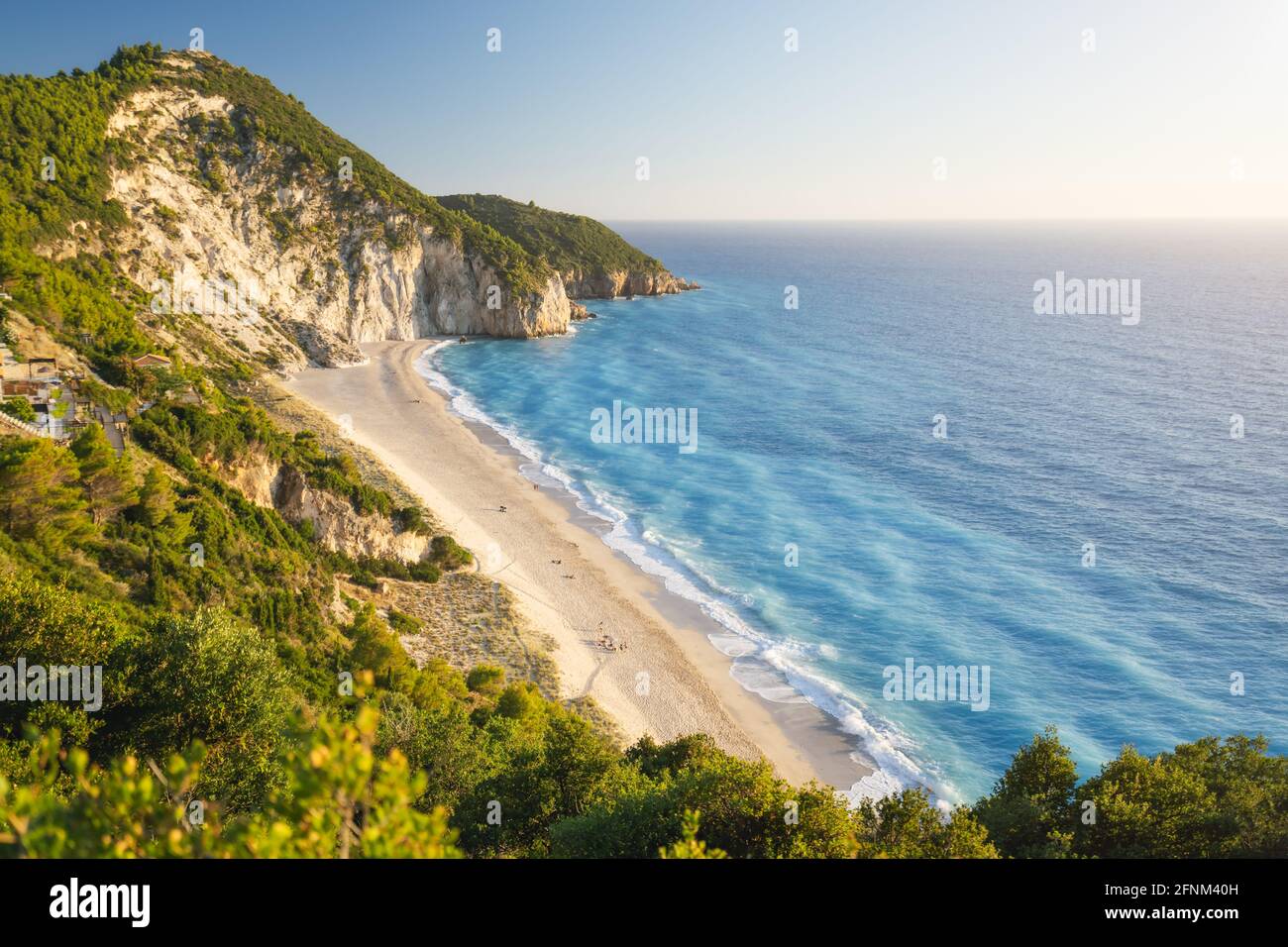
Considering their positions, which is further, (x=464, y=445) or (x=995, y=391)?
(x=995, y=391)

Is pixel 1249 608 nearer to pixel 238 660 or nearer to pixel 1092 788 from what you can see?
pixel 1092 788

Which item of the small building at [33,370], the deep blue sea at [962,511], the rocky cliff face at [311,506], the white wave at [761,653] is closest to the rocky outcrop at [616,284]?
the deep blue sea at [962,511]

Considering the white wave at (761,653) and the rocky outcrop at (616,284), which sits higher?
the rocky outcrop at (616,284)

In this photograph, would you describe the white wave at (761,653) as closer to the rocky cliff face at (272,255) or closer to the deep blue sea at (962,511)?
the deep blue sea at (962,511)

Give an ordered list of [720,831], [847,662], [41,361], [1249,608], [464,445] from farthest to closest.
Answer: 1. [464,445]
2. [1249,608]
3. [847,662]
4. [41,361]
5. [720,831]

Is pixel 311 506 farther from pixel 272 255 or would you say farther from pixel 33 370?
pixel 272 255

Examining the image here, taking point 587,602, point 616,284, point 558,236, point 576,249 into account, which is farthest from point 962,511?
point 558,236

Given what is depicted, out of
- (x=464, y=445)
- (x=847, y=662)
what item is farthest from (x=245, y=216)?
(x=847, y=662)
